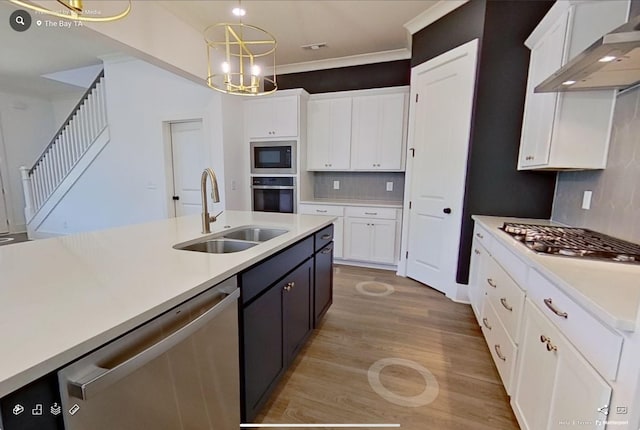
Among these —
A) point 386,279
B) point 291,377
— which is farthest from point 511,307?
point 386,279

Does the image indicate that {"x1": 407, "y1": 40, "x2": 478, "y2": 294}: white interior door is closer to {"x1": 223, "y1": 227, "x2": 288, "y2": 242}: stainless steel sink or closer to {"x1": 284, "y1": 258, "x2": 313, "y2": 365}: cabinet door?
{"x1": 284, "y1": 258, "x2": 313, "y2": 365}: cabinet door

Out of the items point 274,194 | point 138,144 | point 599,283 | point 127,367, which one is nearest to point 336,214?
point 274,194

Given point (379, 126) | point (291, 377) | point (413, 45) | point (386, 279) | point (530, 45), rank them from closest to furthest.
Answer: point (291, 377), point (530, 45), point (413, 45), point (386, 279), point (379, 126)

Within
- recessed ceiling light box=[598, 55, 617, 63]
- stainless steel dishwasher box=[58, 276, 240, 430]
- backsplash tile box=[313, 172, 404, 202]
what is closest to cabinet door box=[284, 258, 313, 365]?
stainless steel dishwasher box=[58, 276, 240, 430]

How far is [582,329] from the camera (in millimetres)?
956

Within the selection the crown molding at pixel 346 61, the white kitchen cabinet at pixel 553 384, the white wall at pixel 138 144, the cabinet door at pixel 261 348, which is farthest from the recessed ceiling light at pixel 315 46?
the white kitchen cabinet at pixel 553 384

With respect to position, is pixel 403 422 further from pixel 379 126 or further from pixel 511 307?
pixel 379 126

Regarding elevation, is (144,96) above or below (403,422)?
above

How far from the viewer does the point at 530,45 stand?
232 centimetres

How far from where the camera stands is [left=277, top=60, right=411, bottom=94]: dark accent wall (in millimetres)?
3980

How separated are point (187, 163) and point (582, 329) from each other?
4.58 metres

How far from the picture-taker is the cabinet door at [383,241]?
380 centimetres

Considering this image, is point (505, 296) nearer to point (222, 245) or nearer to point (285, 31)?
point (222, 245)

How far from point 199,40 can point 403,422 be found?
418 centimetres
